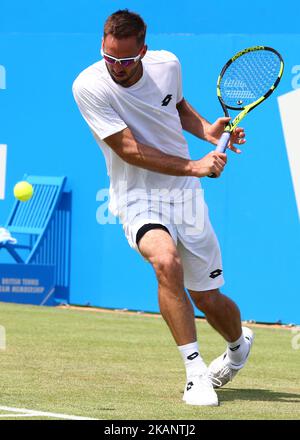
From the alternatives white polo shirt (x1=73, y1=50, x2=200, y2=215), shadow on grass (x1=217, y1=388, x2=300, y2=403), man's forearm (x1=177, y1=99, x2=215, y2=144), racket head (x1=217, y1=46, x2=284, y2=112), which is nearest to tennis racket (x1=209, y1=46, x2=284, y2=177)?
racket head (x1=217, y1=46, x2=284, y2=112)

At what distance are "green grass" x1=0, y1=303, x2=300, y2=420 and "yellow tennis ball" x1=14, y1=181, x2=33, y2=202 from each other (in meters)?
1.26

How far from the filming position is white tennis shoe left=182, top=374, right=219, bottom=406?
5.43 m

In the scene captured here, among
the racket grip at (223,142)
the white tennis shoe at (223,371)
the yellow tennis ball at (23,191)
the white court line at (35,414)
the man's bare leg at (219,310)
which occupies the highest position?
the yellow tennis ball at (23,191)

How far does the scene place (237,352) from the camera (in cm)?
617

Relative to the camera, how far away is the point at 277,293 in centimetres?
984

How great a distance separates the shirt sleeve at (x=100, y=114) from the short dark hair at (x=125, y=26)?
1.03ft

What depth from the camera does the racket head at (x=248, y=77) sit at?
6.29m

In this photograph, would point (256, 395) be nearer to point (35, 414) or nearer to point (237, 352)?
point (237, 352)

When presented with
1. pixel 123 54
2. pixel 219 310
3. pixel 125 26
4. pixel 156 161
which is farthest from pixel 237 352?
pixel 125 26

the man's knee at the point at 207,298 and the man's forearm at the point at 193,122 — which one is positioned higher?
the man's forearm at the point at 193,122

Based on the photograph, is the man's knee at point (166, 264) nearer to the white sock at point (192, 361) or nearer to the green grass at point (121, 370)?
the white sock at point (192, 361)

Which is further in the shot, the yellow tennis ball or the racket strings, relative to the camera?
the yellow tennis ball

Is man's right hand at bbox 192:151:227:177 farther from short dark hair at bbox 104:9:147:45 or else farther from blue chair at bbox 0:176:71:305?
blue chair at bbox 0:176:71:305

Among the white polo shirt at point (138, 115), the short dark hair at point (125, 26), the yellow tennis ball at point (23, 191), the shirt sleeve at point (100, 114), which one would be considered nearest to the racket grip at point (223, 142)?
the white polo shirt at point (138, 115)
